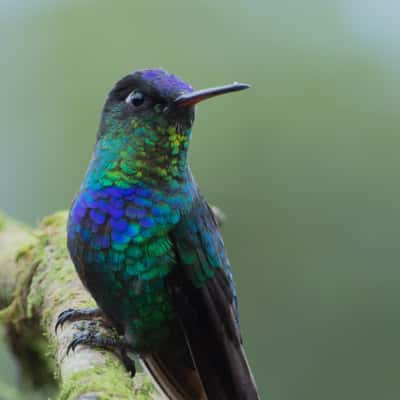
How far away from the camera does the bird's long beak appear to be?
137 inches

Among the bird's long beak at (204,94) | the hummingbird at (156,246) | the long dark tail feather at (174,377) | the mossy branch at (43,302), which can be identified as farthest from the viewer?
the long dark tail feather at (174,377)

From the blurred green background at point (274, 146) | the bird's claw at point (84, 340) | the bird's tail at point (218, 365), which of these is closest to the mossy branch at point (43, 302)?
the bird's claw at point (84, 340)

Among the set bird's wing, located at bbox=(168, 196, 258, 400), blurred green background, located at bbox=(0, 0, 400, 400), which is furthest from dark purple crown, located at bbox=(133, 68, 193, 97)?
blurred green background, located at bbox=(0, 0, 400, 400)

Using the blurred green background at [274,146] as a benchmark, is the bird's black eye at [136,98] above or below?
below

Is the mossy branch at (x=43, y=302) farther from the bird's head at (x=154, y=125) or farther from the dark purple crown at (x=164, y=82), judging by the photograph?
the dark purple crown at (x=164, y=82)

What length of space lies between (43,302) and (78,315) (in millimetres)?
472

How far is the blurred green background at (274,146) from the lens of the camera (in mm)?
7715

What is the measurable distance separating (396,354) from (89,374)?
5539 mm

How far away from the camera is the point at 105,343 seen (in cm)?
346

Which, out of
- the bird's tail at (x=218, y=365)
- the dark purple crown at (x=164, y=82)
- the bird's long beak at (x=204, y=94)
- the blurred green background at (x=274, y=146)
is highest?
the blurred green background at (x=274, y=146)

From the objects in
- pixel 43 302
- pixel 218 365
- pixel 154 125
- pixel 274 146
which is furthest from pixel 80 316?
pixel 274 146

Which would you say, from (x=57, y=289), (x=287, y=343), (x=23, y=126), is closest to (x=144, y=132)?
(x=57, y=289)

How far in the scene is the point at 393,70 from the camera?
9.17 metres

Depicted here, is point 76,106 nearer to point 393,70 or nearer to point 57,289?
point 393,70
